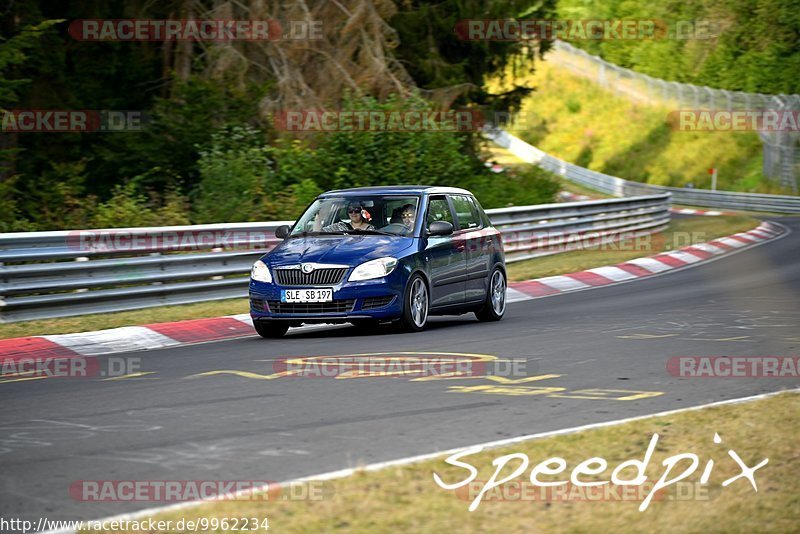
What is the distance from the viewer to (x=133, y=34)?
3067 centimetres

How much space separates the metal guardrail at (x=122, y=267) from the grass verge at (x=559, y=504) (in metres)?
9.07

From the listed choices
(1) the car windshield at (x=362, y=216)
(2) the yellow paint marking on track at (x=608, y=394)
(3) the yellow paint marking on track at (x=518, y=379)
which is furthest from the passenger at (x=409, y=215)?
(2) the yellow paint marking on track at (x=608, y=394)

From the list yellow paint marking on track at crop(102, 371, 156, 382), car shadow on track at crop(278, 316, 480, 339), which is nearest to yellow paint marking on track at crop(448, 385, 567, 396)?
yellow paint marking on track at crop(102, 371, 156, 382)

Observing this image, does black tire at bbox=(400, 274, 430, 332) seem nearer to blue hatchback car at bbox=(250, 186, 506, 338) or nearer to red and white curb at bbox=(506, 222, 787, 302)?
blue hatchback car at bbox=(250, 186, 506, 338)

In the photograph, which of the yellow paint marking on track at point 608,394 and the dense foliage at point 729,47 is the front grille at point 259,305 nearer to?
the yellow paint marking on track at point 608,394

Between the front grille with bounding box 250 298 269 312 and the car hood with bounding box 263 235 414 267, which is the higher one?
the car hood with bounding box 263 235 414 267

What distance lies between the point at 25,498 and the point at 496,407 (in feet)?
11.5

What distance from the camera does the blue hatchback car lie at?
13.4m

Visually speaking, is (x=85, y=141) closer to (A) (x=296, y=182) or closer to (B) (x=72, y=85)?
(B) (x=72, y=85)

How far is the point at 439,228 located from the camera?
14.4m

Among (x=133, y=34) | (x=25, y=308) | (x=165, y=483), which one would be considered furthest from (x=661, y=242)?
(x=165, y=483)

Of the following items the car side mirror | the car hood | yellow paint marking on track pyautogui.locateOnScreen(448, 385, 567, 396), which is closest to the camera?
yellow paint marking on track pyautogui.locateOnScreen(448, 385, 567, 396)

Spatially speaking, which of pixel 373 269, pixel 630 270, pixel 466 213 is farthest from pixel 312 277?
pixel 630 270

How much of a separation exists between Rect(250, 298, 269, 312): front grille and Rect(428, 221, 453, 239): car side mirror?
2.12 metres
